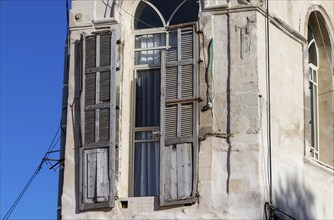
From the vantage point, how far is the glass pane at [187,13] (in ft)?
61.8

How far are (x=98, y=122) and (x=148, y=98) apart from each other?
3.46 ft

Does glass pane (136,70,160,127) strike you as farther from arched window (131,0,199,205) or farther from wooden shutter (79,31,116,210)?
wooden shutter (79,31,116,210)

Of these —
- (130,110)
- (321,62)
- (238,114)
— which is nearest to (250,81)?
(238,114)

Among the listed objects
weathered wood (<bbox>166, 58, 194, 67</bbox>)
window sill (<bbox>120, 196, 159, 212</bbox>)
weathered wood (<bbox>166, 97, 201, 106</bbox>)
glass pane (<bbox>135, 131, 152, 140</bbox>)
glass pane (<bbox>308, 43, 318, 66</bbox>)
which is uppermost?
glass pane (<bbox>308, 43, 318, 66</bbox>)

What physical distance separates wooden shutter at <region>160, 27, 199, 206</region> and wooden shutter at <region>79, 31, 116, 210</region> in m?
0.94

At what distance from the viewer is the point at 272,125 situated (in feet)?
59.6

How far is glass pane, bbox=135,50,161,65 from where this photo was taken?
745 inches

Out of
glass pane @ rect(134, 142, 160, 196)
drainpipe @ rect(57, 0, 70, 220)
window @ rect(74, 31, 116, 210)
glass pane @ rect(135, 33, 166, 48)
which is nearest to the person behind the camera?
window @ rect(74, 31, 116, 210)

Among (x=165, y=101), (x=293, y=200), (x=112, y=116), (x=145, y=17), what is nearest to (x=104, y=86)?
(x=112, y=116)

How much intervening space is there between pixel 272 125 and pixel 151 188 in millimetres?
2400

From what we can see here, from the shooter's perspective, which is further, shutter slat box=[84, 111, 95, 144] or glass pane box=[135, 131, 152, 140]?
glass pane box=[135, 131, 152, 140]

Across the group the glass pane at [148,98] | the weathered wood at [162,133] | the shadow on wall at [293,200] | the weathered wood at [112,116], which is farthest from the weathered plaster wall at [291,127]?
the weathered wood at [112,116]

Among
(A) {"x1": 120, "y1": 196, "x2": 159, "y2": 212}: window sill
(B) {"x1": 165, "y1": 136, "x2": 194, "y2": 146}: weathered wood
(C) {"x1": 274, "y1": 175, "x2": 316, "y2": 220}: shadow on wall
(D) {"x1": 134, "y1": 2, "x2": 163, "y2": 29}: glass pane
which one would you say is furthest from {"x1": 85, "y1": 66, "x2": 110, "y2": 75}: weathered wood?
(C) {"x1": 274, "y1": 175, "x2": 316, "y2": 220}: shadow on wall

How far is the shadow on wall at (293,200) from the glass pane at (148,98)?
2555mm
